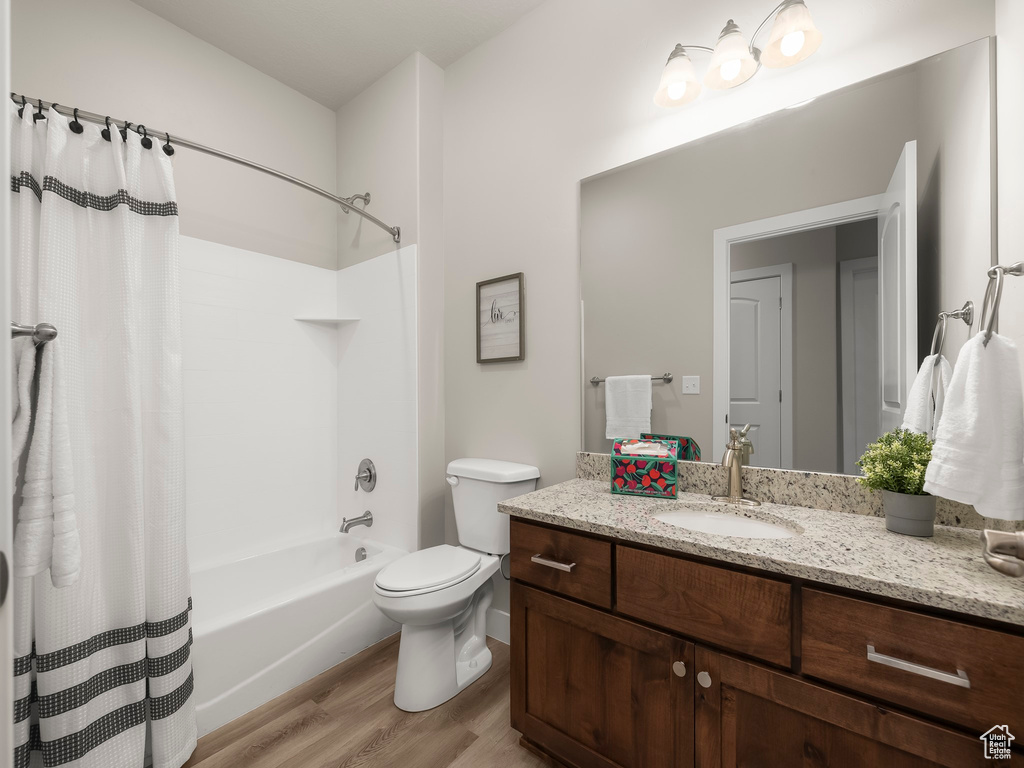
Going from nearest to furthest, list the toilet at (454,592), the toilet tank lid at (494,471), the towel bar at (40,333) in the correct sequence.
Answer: the towel bar at (40,333) < the toilet at (454,592) < the toilet tank lid at (494,471)

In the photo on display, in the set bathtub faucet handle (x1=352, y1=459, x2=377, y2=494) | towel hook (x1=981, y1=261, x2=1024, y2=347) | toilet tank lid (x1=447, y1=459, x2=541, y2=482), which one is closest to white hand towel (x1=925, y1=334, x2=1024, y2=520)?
towel hook (x1=981, y1=261, x2=1024, y2=347)

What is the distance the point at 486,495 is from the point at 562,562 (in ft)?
2.21

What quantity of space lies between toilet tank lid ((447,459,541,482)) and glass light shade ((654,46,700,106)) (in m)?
1.43

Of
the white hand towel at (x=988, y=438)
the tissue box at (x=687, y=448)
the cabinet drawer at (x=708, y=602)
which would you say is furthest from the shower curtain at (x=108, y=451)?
the white hand towel at (x=988, y=438)

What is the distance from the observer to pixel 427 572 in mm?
1701

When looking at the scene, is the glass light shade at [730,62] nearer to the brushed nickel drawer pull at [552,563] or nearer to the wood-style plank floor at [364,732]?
the brushed nickel drawer pull at [552,563]

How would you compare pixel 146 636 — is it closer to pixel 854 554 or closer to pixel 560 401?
pixel 560 401

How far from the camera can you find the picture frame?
79.8 inches

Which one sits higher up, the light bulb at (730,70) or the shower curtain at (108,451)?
the light bulb at (730,70)

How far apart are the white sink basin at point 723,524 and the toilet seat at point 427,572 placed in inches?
30.6

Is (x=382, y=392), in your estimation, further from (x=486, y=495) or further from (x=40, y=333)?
(x=40, y=333)

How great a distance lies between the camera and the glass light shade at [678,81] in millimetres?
1494

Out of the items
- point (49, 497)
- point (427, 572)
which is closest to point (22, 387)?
point (49, 497)

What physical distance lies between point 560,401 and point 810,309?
36.3 inches
